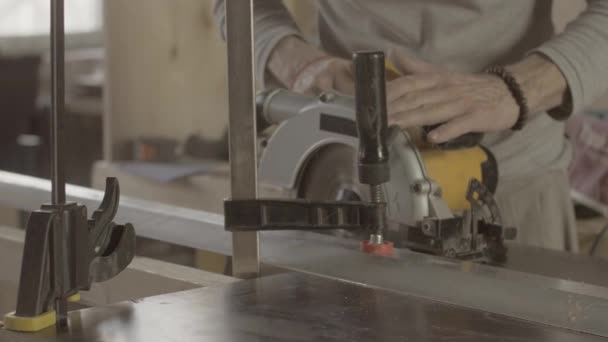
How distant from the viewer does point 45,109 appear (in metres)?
5.00

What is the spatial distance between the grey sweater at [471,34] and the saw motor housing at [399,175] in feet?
0.79

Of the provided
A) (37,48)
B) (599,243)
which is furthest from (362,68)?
(37,48)

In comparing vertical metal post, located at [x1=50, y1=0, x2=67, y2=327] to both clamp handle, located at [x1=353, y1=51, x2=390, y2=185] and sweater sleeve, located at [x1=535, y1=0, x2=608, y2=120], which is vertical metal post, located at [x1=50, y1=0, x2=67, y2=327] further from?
sweater sleeve, located at [x1=535, y1=0, x2=608, y2=120]

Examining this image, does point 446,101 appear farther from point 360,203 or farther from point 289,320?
point 289,320

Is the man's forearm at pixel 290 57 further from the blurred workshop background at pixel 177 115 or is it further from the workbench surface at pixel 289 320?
the workbench surface at pixel 289 320

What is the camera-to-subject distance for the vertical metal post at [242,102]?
113 centimetres

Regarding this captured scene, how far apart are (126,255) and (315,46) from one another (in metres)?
0.77

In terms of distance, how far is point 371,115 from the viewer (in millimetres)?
1096

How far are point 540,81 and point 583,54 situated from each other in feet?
0.27

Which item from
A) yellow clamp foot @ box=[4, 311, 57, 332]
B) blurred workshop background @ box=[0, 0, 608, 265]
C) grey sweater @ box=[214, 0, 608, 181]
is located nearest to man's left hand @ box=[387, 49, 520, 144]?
grey sweater @ box=[214, 0, 608, 181]

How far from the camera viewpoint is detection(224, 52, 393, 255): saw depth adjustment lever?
3.57 ft

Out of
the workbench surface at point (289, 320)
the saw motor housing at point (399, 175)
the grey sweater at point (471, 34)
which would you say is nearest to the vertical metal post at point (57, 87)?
the workbench surface at point (289, 320)

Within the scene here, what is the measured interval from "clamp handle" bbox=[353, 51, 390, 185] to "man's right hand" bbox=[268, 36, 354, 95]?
0.32 m

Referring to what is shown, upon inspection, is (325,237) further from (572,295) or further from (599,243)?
(599,243)
